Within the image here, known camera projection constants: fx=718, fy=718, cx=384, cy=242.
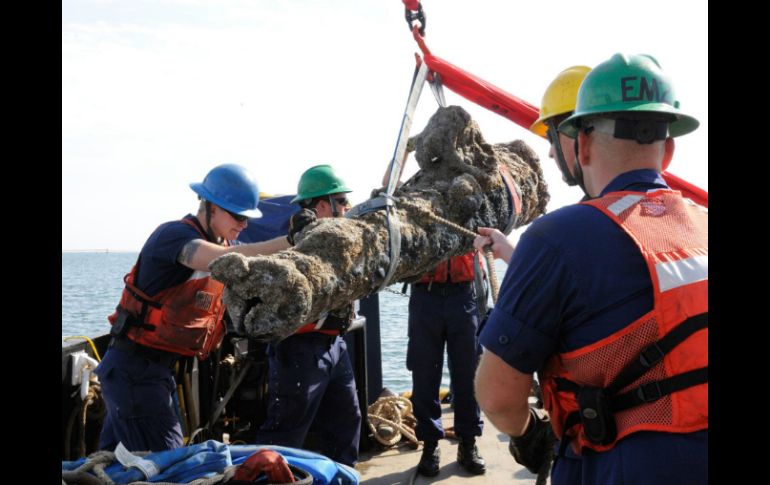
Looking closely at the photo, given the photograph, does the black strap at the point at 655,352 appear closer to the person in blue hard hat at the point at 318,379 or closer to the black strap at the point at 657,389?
the black strap at the point at 657,389

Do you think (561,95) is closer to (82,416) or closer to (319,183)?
(319,183)

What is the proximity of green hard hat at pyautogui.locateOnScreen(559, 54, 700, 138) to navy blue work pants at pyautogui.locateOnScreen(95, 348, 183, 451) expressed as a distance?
9.72ft

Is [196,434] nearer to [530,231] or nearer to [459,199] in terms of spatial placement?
[459,199]

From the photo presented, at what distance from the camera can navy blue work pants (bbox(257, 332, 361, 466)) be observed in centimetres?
459

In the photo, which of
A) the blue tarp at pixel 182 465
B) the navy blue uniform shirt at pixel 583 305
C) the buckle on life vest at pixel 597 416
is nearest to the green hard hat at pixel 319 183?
the blue tarp at pixel 182 465

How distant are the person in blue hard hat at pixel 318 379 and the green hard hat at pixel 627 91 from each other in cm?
240

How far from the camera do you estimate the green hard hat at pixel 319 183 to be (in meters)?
4.94

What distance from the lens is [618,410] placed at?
199 centimetres

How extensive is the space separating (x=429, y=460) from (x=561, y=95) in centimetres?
314

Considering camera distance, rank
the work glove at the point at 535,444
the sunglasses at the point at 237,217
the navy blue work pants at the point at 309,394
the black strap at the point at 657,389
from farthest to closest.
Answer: the navy blue work pants at the point at 309,394 < the sunglasses at the point at 237,217 < the work glove at the point at 535,444 < the black strap at the point at 657,389

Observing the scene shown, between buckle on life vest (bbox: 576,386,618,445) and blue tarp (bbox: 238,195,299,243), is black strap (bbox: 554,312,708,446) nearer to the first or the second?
buckle on life vest (bbox: 576,386,618,445)

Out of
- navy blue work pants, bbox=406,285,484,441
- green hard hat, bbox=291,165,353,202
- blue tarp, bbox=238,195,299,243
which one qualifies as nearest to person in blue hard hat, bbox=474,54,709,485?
green hard hat, bbox=291,165,353,202

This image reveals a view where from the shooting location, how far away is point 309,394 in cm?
462

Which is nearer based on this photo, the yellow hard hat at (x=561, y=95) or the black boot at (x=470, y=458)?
the yellow hard hat at (x=561, y=95)
